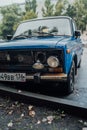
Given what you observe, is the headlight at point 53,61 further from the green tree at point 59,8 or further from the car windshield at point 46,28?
the green tree at point 59,8

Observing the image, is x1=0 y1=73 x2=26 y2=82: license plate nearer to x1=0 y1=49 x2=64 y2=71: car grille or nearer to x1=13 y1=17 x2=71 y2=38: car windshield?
x1=0 y1=49 x2=64 y2=71: car grille

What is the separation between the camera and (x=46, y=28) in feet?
20.0

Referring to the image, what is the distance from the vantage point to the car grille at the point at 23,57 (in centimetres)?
457

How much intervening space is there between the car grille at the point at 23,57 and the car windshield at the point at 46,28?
1.22 metres

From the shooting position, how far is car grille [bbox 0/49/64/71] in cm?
457

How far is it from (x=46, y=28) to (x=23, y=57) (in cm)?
155

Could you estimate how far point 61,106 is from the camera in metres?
4.35

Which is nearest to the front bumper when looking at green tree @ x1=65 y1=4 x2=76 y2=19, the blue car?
the blue car

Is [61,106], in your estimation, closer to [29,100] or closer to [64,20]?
[29,100]

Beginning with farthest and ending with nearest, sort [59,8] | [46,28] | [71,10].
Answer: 1. [71,10]
2. [59,8]
3. [46,28]

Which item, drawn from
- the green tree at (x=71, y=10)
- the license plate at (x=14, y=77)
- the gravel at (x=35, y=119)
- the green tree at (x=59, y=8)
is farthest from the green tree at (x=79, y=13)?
the gravel at (x=35, y=119)

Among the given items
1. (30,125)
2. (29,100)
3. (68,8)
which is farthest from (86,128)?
(68,8)

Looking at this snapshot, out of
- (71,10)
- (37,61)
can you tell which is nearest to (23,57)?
(37,61)

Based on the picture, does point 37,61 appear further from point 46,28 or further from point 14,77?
point 46,28
